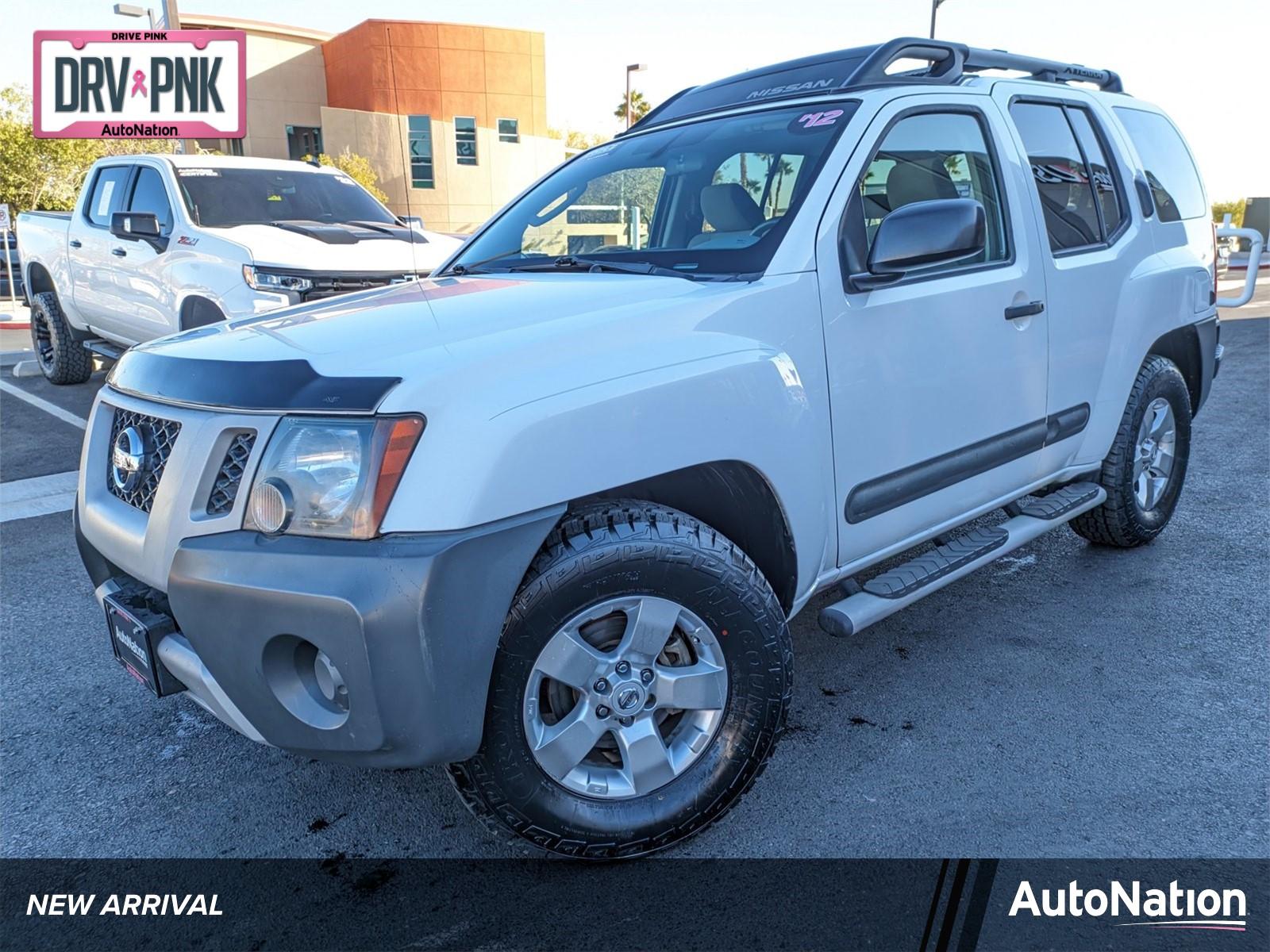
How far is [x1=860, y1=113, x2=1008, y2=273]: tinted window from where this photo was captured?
3.06 m

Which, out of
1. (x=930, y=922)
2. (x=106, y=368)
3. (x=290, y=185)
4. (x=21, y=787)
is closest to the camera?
(x=930, y=922)

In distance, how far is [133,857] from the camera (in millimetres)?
2512

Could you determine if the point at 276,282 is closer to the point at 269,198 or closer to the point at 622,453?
the point at 269,198

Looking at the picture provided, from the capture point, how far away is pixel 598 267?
2.99 m

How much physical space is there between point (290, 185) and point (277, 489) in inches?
261

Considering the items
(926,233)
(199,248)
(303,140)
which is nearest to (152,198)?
(199,248)

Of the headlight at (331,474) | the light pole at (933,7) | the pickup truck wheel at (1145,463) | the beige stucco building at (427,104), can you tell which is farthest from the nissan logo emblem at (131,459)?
the beige stucco building at (427,104)

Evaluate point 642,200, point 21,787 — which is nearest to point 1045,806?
point 642,200

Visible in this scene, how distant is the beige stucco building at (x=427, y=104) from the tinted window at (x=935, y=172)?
1488 inches

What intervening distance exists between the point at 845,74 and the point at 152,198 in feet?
20.2

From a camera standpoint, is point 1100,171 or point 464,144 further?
point 464,144

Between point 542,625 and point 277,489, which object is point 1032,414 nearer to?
point 542,625

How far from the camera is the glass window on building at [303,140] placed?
139ft

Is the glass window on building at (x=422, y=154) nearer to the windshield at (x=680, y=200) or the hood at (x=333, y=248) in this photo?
the hood at (x=333, y=248)
